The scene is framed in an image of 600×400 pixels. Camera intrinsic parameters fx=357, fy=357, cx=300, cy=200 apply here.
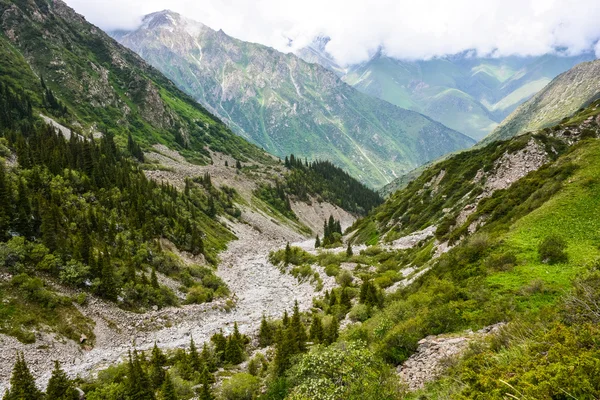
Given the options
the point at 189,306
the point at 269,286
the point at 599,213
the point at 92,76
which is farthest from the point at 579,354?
the point at 92,76

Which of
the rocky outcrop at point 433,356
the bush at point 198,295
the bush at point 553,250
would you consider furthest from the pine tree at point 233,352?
the bush at point 553,250

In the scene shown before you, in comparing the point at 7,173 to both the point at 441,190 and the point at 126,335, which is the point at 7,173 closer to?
the point at 126,335

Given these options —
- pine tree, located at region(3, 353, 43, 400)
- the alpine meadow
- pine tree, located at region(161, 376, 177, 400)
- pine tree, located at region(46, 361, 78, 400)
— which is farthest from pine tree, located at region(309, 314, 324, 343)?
pine tree, located at region(3, 353, 43, 400)

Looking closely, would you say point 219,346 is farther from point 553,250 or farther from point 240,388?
point 553,250

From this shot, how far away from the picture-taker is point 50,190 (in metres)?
54.9

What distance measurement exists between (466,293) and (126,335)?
36117mm

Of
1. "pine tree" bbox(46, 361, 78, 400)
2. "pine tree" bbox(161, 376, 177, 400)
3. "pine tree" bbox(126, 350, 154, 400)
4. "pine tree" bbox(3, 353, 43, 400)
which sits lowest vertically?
"pine tree" bbox(161, 376, 177, 400)

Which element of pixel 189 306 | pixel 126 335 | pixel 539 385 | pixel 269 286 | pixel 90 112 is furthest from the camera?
pixel 90 112

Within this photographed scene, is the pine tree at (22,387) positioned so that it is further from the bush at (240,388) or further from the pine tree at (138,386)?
the bush at (240,388)

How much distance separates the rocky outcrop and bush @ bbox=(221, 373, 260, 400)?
12274 mm

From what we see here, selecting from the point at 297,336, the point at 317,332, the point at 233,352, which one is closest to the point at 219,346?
the point at 233,352

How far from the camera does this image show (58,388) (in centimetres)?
2478

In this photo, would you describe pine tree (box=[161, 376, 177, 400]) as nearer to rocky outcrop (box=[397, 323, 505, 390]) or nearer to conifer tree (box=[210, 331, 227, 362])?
conifer tree (box=[210, 331, 227, 362])

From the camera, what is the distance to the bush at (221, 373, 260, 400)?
2564 cm
